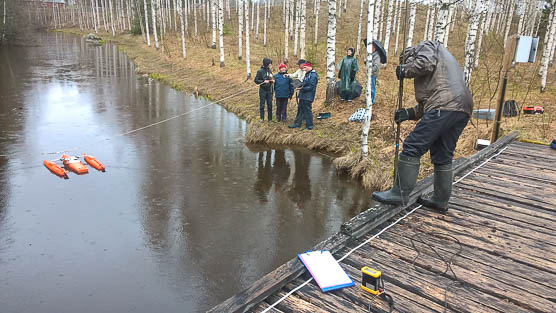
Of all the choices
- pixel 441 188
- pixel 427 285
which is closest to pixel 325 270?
pixel 427 285

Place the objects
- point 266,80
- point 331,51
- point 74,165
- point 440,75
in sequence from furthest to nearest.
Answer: point 331,51 → point 266,80 → point 74,165 → point 440,75

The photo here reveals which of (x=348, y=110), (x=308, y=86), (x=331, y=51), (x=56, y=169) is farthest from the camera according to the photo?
(x=331, y=51)

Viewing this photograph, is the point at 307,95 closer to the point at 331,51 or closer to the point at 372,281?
the point at 331,51

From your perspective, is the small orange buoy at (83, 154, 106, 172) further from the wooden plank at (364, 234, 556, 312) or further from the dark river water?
the wooden plank at (364, 234, 556, 312)

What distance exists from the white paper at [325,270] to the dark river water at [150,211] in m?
1.60

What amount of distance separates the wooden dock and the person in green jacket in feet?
24.0

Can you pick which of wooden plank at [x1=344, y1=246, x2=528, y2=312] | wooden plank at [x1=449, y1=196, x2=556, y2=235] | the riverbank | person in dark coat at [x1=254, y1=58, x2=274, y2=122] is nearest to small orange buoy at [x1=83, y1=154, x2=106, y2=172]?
the riverbank

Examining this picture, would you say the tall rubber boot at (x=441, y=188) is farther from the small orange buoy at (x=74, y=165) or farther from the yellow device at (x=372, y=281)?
the small orange buoy at (x=74, y=165)

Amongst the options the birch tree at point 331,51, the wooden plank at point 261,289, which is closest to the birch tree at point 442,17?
the birch tree at point 331,51

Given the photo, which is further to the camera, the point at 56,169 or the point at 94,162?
the point at 94,162

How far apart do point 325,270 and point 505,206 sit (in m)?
2.85

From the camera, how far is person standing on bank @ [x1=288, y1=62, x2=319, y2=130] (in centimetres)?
1025

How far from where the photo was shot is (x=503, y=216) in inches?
172

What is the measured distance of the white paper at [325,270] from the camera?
2.91 metres
